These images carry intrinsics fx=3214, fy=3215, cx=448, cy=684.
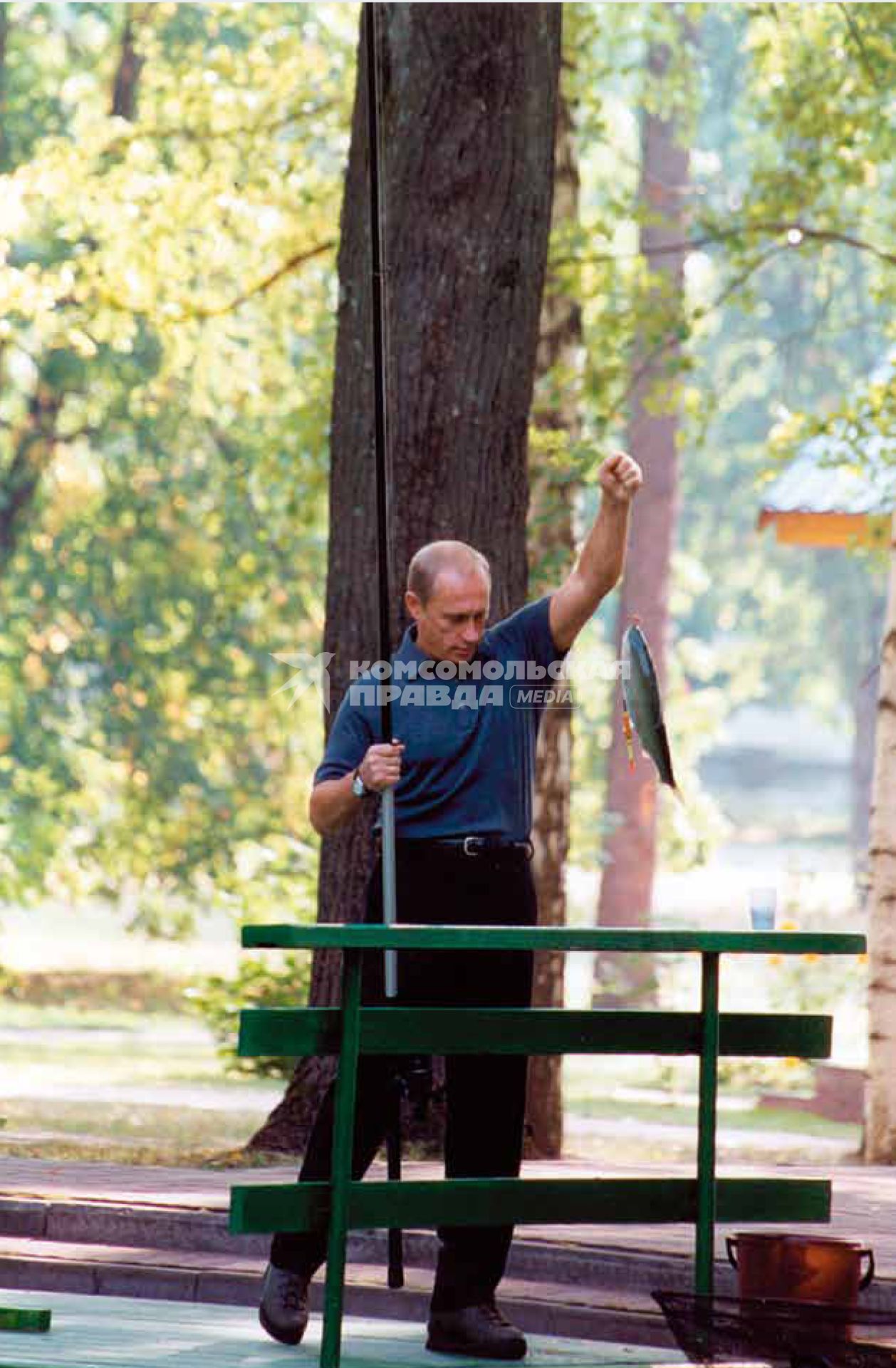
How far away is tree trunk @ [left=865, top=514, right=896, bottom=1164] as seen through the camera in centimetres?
1388

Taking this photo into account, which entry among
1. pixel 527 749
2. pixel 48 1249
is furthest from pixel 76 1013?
pixel 527 749

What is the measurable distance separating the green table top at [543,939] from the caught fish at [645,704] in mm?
436

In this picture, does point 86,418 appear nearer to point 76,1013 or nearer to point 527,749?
point 76,1013

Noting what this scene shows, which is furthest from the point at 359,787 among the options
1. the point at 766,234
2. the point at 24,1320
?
the point at 766,234

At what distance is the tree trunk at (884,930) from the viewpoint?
13883 millimetres

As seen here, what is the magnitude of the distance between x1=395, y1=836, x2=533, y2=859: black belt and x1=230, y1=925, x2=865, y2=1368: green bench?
242mm

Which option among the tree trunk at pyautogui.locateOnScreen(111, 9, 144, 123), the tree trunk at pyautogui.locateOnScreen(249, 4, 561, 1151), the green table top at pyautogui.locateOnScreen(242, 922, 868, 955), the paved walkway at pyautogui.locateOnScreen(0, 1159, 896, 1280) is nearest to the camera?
the green table top at pyautogui.locateOnScreen(242, 922, 868, 955)

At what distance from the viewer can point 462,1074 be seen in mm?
7543

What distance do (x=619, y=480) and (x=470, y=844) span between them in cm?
92

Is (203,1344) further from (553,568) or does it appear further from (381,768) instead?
(553,568)

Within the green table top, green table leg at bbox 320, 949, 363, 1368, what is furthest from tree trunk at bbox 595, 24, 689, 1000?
green table leg at bbox 320, 949, 363, 1368

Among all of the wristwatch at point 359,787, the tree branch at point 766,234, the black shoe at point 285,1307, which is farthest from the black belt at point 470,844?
the tree branch at point 766,234

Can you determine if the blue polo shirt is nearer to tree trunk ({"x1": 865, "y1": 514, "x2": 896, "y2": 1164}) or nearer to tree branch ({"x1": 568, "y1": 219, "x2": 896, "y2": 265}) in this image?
tree trunk ({"x1": 865, "y1": 514, "x2": 896, "y2": 1164})

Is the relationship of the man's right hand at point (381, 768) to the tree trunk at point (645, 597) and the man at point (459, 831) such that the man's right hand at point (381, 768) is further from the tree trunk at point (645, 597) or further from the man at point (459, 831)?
the tree trunk at point (645, 597)
